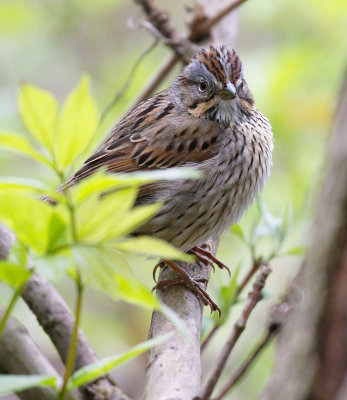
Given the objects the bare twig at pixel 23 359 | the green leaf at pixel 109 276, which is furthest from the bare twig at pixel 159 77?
the green leaf at pixel 109 276

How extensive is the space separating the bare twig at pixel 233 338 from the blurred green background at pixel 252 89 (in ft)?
7.45

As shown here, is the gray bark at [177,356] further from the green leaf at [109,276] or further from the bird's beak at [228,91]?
the bird's beak at [228,91]

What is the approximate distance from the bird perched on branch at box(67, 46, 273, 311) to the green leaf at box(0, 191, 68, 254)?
6.43 ft

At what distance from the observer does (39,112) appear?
1184 mm

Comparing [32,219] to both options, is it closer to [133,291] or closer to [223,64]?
[133,291]

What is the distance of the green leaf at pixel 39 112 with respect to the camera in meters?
1.17

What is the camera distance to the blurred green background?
455cm

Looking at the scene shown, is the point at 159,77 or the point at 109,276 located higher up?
the point at 159,77

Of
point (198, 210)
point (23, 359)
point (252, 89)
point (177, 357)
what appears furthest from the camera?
point (252, 89)

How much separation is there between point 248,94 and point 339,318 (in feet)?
8.60

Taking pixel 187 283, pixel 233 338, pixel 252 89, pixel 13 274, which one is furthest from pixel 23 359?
pixel 252 89

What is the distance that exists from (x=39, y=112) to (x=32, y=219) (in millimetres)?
193

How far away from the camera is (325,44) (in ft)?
16.5

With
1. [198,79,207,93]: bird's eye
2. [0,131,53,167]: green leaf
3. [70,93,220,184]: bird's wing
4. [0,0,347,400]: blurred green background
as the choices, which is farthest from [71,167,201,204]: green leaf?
[0,0,347,400]: blurred green background
